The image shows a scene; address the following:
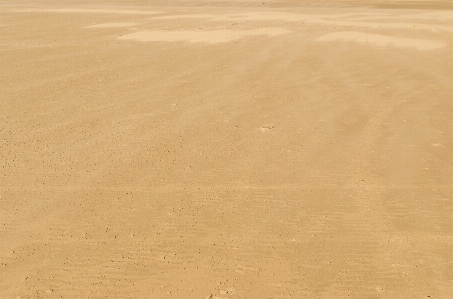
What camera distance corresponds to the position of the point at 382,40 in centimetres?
1332

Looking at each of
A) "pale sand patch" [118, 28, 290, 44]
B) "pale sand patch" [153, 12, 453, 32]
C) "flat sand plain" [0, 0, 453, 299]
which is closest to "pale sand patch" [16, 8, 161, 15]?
"pale sand patch" [153, 12, 453, 32]

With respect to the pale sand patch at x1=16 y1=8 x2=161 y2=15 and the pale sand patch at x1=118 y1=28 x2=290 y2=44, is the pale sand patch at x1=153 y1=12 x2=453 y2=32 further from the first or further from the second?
the pale sand patch at x1=118 y1=28 x2=290 y2=44

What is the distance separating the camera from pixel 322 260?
4117 mm

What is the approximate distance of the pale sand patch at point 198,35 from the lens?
13.1 meters

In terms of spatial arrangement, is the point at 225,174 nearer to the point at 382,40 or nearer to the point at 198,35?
the point at 198,35

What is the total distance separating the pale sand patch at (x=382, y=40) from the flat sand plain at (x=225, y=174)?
128cm

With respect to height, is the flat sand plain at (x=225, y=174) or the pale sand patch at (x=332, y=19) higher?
the flat sand plain at (x=225, y=174)

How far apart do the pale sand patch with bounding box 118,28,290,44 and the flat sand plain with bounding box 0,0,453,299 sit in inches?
66.2

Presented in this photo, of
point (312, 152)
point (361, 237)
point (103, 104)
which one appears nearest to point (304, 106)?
point (312, 152)

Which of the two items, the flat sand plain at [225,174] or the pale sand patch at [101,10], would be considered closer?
the flat sand plain at [225,174]

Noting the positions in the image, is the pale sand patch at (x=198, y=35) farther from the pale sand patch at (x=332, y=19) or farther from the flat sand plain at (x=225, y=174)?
the pale sand patch at (x=332, y=19)

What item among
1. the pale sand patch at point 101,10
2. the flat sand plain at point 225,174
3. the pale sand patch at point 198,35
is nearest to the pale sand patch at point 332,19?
the pale sand patch at point 101,10

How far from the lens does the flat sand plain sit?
13.0 ft

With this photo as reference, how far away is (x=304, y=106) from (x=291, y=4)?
15.1 m
